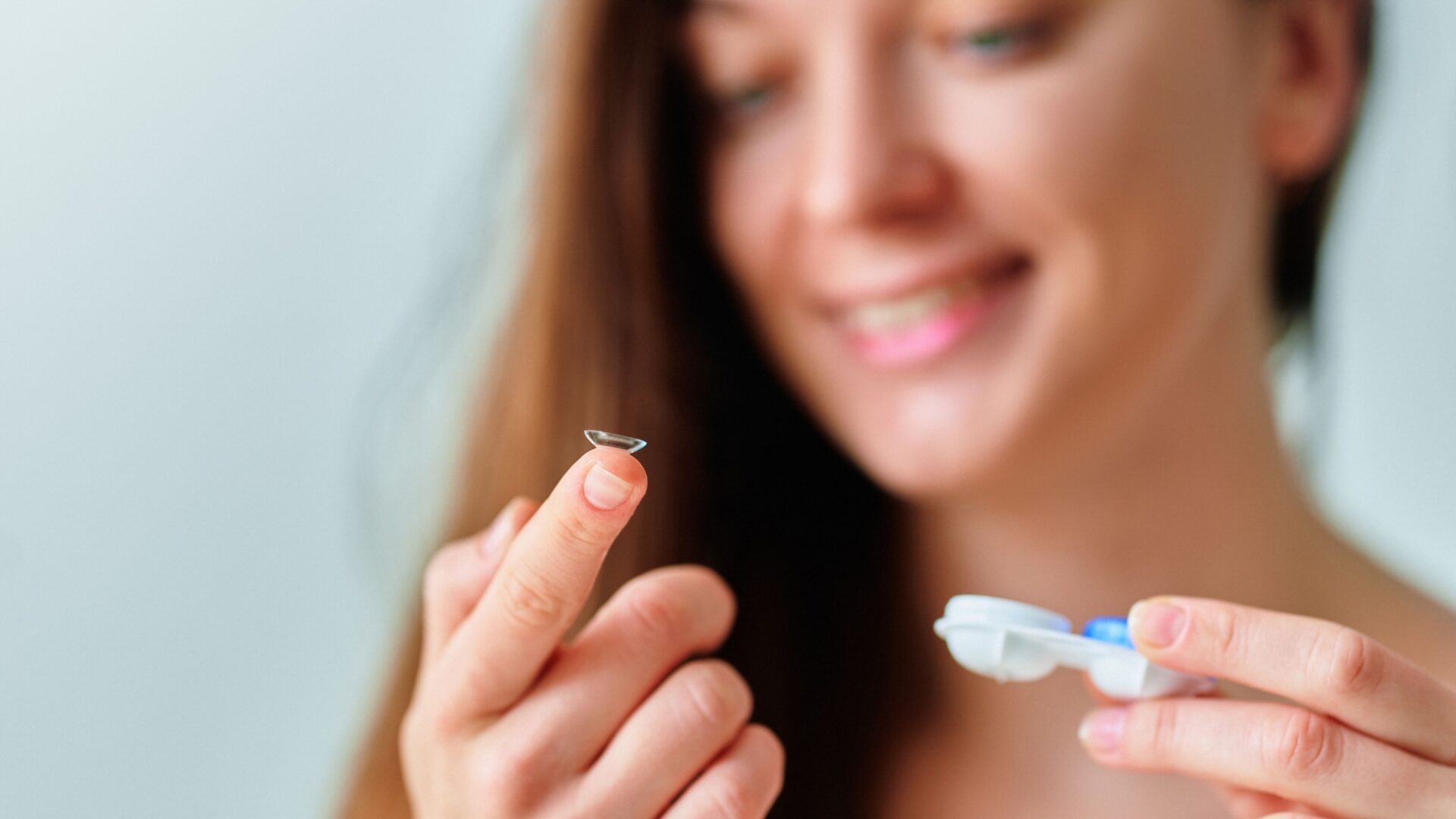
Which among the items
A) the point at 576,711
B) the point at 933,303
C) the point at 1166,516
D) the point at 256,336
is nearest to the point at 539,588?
the point at 576,711

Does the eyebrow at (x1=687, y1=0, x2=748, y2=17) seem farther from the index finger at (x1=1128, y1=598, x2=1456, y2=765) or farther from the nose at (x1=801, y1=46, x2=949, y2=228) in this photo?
the index finger at (x1=1128, y1=598, x2=1456, y2=765)

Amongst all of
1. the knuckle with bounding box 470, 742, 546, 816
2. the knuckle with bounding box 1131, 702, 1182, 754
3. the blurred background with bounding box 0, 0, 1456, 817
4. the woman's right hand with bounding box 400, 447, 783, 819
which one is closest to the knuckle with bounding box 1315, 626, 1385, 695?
the knuckle with bounding box 1131, 702, 1182, 754

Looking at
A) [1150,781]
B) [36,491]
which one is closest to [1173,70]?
[1150,781]

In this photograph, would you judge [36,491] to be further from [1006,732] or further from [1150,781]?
[1150,781]

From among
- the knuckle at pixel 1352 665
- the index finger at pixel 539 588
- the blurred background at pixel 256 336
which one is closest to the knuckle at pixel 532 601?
the index finger at pixel 539 588

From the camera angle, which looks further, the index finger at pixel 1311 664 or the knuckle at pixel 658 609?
the knuckle at pixel 658 609

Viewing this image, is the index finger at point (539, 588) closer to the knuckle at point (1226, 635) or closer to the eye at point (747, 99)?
the knuckle at point (1226, 635)

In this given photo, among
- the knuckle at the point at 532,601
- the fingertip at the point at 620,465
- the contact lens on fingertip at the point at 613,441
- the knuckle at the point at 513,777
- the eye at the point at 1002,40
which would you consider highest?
the eye at the point at 1002,40

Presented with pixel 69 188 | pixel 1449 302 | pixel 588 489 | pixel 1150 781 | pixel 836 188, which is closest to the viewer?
pixel 588 489
